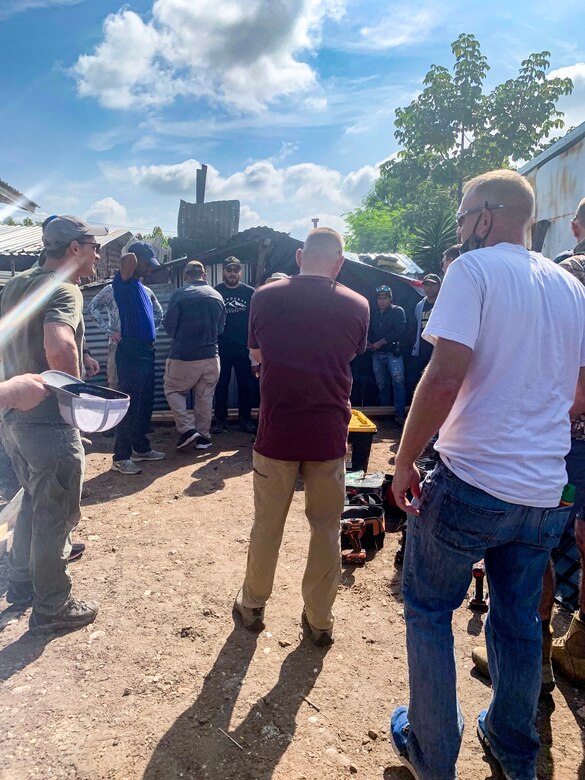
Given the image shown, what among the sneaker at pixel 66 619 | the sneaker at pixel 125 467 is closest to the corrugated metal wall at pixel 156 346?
the sneaker at pixel 125 467

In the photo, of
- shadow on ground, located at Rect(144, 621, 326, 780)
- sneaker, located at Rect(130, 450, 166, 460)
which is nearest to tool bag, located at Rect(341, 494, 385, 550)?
shadow on ground, located at Rect(144, 621, 326, 780)

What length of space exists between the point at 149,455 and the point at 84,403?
401 centimetres

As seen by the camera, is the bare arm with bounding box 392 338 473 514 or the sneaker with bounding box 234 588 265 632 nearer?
the bare arm with bounding box 392 338 473 514

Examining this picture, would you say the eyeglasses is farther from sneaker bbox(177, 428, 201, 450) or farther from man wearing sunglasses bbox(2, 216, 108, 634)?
sneaker bbox(177, 428, 201, 450)

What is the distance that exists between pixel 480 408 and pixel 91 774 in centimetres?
203

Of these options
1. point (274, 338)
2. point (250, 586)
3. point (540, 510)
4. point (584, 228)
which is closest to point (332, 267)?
point (274, 338)

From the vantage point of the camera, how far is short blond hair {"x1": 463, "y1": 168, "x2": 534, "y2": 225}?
5.92ft

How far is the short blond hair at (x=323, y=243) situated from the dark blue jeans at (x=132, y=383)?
3.50 m

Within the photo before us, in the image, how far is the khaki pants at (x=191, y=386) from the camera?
21.6 feet

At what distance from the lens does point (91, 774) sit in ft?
6.65

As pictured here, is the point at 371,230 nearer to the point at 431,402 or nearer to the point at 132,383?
the point at 132,383

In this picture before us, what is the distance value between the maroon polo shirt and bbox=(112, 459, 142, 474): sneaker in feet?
11.3

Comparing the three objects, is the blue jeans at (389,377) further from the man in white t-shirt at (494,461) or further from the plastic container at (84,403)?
the man in white t-shirt at (494,461)

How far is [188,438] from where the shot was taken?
655 centimetres
